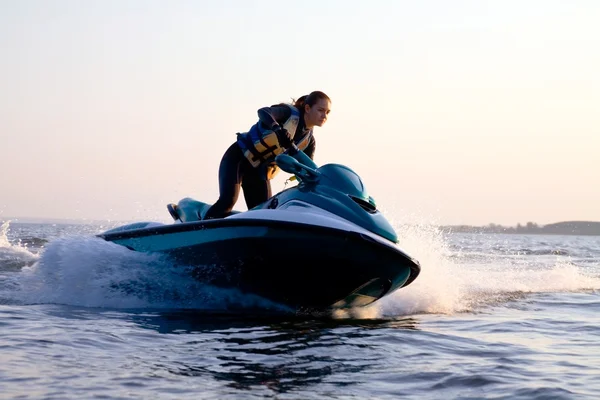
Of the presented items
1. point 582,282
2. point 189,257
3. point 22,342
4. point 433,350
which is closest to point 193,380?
point 22,342

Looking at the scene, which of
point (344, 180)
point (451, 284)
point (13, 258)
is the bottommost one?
point (451, 284)

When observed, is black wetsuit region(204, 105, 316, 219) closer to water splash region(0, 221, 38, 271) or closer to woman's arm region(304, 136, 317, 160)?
woman's arm region(304, 136, 317, 160)

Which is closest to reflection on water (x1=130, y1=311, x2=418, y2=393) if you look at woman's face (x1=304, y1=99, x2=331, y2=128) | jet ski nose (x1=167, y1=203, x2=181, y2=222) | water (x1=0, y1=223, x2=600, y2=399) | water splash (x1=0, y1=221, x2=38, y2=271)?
water (x1=0, y1=223, x2=600, y2=399)

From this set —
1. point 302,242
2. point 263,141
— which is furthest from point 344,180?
point 263,141

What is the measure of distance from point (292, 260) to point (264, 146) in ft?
4.29

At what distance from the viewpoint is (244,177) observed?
23.6 ft

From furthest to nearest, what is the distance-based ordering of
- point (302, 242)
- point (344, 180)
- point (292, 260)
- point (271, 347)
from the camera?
point (344, 180), point (292, 260), point (302, 242), point (271, 347)

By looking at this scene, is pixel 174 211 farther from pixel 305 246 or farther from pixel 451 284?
pixel 451 284

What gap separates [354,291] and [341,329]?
0.48 metres

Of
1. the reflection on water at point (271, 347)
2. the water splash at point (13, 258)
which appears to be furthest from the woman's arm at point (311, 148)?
the water splash at point (13, 258)

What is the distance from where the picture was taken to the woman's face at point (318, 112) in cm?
668

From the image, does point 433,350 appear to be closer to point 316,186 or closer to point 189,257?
point 316,186

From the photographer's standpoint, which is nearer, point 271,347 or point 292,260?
point 271,347

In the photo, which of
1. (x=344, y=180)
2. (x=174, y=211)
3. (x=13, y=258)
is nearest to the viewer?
(x=344, y=180)
